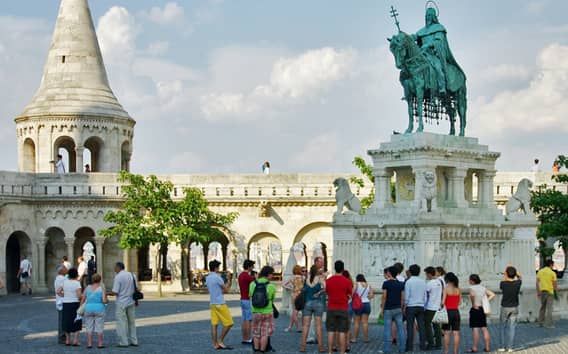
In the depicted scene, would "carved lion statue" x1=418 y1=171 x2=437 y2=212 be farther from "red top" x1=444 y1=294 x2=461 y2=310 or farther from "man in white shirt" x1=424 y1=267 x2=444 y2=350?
"red top" x1=444 y1=294 x2=461 y2=310

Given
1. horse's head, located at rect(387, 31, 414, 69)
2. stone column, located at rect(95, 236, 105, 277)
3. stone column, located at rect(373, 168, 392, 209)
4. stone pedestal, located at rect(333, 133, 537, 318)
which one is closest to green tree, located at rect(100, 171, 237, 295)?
stone column, located at rect(95, 236, 105, 277)

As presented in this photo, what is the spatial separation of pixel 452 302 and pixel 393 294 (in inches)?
38.4

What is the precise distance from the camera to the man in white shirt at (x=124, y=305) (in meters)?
18.2

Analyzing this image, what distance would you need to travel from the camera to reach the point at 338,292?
1617 cm

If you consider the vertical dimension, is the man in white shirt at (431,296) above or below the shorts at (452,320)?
above

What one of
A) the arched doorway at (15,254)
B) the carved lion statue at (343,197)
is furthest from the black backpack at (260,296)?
the arched doorway at (15,254)

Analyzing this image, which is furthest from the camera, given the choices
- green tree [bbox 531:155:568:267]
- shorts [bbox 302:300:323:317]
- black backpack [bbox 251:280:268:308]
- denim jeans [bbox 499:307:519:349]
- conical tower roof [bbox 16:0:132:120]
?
conical tower roof [bbox 16:0:132:120]

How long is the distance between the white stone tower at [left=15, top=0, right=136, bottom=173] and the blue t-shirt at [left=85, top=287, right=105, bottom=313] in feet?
77.6

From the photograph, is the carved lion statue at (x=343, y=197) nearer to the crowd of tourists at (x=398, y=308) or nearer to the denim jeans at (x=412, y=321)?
the crowd of tourists at (x=398, y=308)

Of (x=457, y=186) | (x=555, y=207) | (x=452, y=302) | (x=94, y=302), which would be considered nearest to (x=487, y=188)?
(x=457, y=186)

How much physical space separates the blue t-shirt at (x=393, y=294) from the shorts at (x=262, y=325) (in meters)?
1.85

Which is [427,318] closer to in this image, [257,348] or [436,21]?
A: [257,348]

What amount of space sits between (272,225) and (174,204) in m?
4.42

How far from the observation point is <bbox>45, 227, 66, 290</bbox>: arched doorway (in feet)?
135
